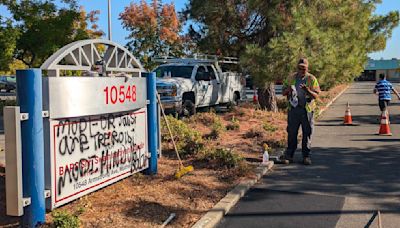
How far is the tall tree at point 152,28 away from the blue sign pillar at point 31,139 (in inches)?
1458

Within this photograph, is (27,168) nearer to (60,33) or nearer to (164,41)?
(60,33)

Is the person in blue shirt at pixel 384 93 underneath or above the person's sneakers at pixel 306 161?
above

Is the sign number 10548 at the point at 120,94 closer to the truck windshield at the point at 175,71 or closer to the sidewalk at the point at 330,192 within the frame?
the sidewalk at the point at 330,192

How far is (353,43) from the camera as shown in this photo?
20.8 m

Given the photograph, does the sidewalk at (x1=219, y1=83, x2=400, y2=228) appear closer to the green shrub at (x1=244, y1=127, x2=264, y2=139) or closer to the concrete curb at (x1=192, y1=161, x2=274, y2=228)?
the concrete curb at (x1=192, y1=161, x2=274, y2=228)

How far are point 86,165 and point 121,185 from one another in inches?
48.4

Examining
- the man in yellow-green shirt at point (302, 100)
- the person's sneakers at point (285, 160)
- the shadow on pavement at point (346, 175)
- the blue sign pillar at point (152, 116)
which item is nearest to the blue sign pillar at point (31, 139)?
the blue sign pillar at point (152, 116)

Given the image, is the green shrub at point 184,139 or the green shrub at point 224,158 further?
the green shrub at point 184,139

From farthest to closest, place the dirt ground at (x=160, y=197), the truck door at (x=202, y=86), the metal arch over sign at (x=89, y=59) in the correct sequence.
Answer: the truck door at (x=202, y=86)
the dirt ground at (x=160, y=197)
the metal arch over sign at (x=89, y=59)

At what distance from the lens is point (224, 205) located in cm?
579

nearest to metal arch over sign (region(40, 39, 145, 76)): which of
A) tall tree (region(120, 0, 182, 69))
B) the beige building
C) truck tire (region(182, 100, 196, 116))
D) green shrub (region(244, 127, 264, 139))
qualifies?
green shrub (region(244, 127, 264, 139))

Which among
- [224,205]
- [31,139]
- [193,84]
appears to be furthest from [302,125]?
[193,84]

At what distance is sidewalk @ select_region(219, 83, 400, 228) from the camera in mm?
5438

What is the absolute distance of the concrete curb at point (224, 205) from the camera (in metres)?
5.20
